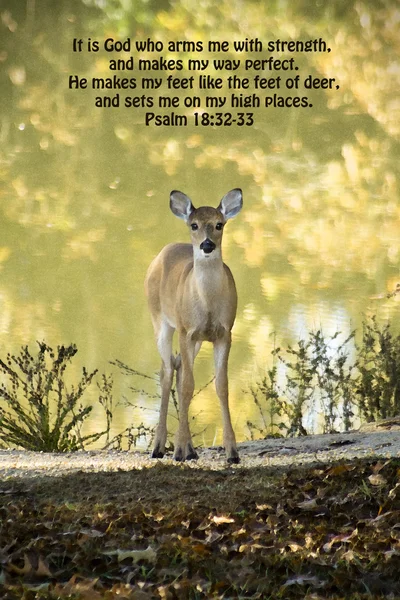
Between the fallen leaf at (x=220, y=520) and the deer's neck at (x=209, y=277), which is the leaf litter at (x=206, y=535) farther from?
the deer's neck at (x=209, y=277)

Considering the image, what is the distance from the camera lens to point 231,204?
783cm

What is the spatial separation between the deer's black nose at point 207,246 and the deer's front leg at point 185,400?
689 mm

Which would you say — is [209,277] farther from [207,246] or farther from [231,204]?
[231,204]

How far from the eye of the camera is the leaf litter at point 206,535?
4656 mm

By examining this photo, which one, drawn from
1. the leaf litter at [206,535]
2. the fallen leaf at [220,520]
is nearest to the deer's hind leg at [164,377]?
the leaf litter at [206,535]

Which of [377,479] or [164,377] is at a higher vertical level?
[164,377]

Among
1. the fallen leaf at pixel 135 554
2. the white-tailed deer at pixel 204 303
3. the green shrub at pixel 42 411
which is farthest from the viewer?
the green shrub at pixel 42 411

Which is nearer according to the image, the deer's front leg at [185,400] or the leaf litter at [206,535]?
the leaf litter at [206,535]

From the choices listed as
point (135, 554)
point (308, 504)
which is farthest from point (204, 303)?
point (135, 554)

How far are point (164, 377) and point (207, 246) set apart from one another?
1.42 m

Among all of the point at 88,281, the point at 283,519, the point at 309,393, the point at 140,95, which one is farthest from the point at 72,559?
the point at 140,95

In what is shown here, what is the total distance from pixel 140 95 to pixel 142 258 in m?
4.69

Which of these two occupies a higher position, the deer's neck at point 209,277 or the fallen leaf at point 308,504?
the deer's neck at point 209,277

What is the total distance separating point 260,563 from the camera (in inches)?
194
